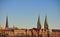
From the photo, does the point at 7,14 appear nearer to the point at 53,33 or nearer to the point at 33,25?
the point at 33,25

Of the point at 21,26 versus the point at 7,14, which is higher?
the point at 7,14

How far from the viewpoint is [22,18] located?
3.83m

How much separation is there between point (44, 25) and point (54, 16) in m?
0.36

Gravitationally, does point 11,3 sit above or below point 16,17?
above

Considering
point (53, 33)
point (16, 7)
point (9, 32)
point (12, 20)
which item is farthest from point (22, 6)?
point (53, 33)

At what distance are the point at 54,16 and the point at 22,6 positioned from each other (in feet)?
2.33

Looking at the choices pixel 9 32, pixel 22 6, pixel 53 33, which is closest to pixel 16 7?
pixel 22 6

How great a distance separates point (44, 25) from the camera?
4.09 meters

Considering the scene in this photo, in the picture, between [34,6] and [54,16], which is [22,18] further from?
[54,16]

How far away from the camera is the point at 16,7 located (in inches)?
149

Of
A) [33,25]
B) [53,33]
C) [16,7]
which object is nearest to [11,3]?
[16,7]

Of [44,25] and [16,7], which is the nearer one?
[16,7]

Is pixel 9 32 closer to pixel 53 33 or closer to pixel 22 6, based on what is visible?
pixel 22 6

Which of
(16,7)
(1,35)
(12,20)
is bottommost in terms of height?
(1,35)
